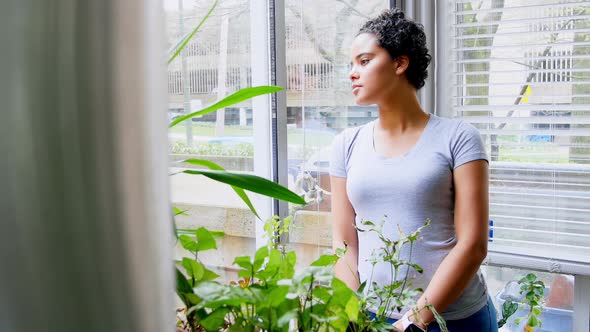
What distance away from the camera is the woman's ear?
1817 millimetres

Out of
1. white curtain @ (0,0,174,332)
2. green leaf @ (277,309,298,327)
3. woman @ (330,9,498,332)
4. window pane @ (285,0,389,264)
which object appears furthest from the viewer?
window pane @ (285,0,389,264)

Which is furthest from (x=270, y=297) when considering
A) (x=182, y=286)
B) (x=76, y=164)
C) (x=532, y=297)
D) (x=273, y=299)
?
(x=532, y=297)

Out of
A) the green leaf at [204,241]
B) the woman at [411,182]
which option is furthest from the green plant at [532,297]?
the green leaf at [204,241]

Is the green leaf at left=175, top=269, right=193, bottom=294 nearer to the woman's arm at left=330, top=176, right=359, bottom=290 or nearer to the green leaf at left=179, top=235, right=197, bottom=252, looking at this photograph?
the green leaf at left=179, top=235, right=197, bottom=252

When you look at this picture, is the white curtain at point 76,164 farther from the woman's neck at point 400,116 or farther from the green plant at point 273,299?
the woman's neck at point 400,116

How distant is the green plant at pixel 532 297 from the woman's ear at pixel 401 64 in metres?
1.12

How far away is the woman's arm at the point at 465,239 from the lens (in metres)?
1.60

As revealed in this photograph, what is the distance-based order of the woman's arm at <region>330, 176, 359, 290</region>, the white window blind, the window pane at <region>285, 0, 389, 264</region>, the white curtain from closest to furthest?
the white curtain, the woman's arm at <region>330, 176, 359, 290</region>, the window pane at <region>285, 0, 389, 264</region>, the white window blind

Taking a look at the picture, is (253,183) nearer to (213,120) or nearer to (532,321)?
(213,120)

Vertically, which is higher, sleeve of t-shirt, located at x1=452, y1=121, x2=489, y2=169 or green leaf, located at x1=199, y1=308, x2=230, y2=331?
sleeve of t-shirt, located at x1=452, y1=121, x2=489, y2=169

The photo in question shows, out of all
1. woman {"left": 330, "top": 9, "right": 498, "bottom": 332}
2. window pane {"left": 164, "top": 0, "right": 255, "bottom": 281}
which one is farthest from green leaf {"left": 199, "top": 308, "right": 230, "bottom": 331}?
woman {"left": 330, "top": 9, "right": 498, "bottom": 332}

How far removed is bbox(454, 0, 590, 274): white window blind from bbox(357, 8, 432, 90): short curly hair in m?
0.77

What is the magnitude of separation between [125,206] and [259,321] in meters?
0.20

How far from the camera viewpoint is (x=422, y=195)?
5.55ft
